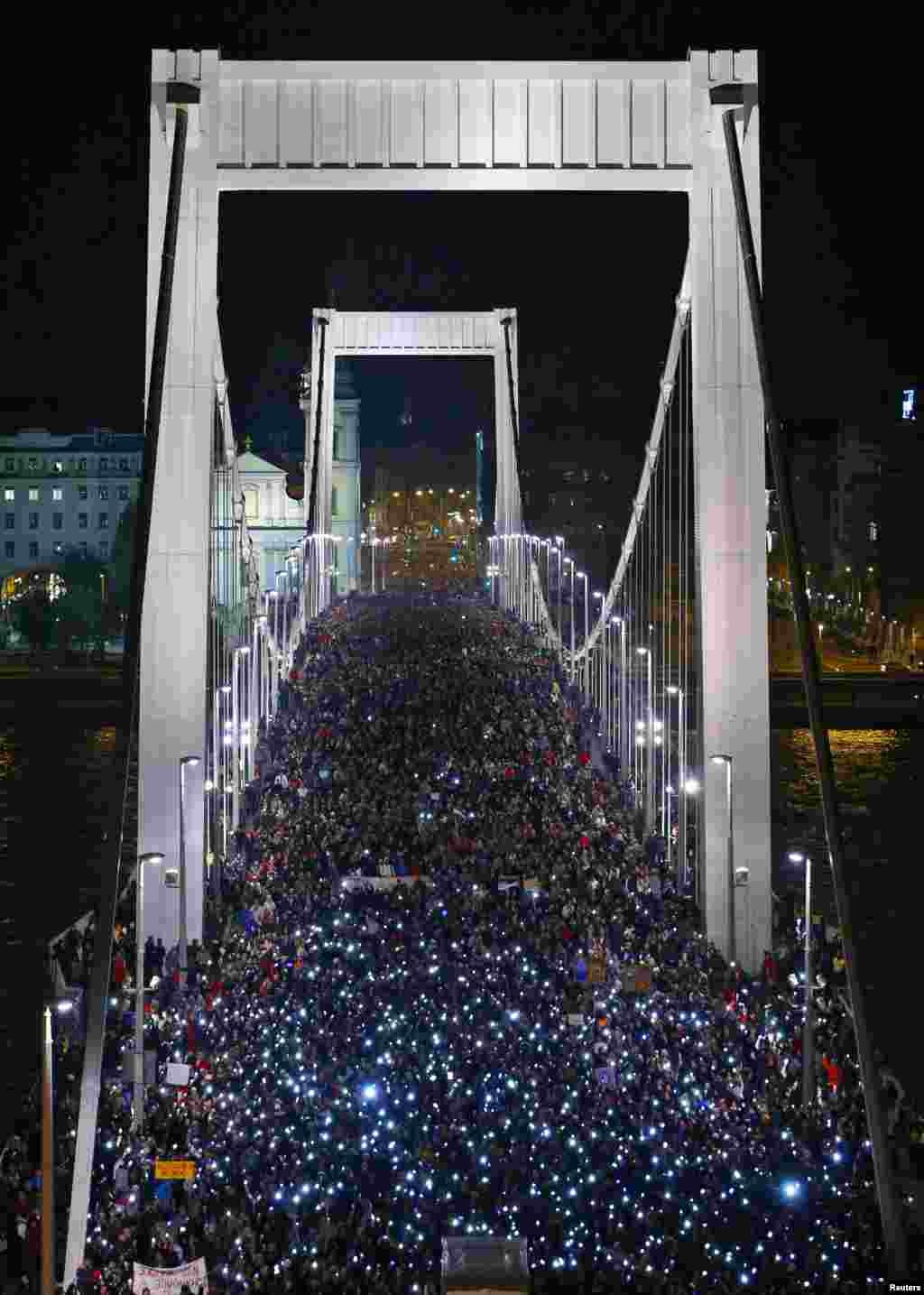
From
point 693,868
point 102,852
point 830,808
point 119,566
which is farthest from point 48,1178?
point 119,566

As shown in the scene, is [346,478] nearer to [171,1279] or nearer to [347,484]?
[347,484]

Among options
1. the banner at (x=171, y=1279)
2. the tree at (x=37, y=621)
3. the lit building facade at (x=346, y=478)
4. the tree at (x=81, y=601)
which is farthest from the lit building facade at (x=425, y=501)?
the banner at (x=171, y=1279)

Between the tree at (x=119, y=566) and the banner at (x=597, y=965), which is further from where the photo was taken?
the tree at (x=119, y=566)

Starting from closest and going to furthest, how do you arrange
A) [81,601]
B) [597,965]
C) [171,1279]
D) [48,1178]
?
[171,1279]
[48,1178]
[597,965]
[81,601]

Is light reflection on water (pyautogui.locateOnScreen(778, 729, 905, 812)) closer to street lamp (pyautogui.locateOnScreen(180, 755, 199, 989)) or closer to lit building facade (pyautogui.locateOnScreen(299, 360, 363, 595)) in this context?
street lamp (pyautogui.locateOnScreen(180, 755, 199, 989))

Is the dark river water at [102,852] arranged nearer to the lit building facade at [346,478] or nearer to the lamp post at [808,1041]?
the lamp post at [808,1041]
